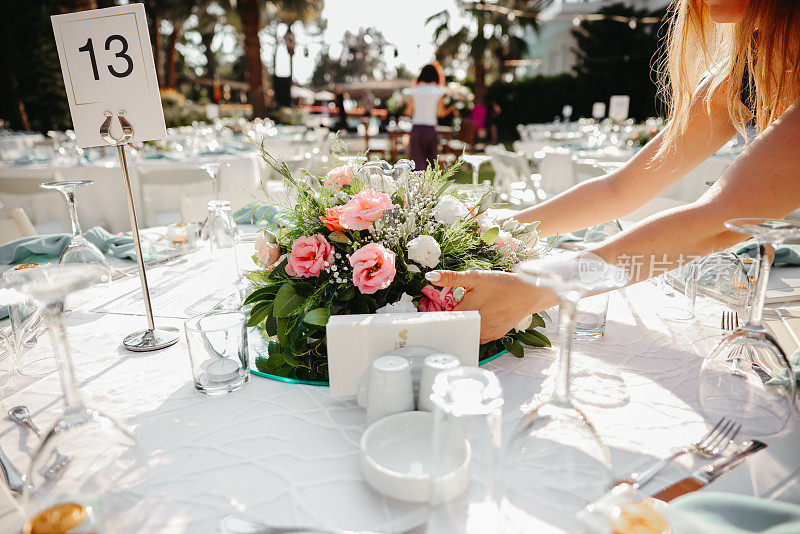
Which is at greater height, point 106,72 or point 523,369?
point 106,72

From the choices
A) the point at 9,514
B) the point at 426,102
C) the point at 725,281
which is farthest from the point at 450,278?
the point at 426,102

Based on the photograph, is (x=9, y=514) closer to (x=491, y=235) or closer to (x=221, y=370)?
(x=221, y=370)

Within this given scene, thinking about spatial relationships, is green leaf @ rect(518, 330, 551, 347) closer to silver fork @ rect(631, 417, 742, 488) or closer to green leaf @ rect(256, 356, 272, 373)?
silver fork @ rect(631, 417, 742, 488)

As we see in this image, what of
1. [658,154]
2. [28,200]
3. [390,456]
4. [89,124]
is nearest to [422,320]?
[390,456]

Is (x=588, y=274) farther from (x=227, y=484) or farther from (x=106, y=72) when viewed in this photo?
(x=106, y=72)

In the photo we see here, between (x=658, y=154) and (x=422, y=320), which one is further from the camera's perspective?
(x=658, y=154)

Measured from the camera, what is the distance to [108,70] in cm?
115

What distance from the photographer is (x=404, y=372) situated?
770mm

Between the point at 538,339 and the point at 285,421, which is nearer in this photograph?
the point at 285,421

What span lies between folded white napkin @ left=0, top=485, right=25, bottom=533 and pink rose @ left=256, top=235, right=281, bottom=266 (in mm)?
590

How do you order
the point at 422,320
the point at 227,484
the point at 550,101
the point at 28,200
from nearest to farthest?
the point at 227,484, the point at 422,320, the point at 28,200, the point at 550,101

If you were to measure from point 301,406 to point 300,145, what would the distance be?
23.7ft

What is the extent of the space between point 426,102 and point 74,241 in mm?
6668

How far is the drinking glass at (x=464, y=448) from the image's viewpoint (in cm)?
57
